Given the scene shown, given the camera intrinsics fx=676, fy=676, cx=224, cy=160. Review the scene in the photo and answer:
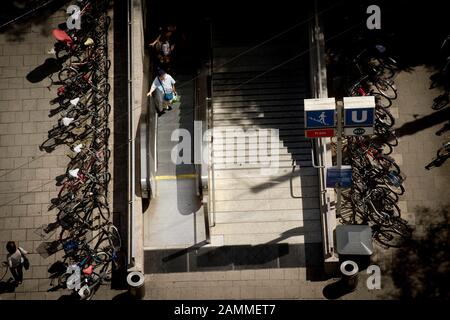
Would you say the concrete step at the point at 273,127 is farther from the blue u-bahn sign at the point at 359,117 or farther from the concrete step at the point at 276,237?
the blue u-bahn sign at the point at 359,117

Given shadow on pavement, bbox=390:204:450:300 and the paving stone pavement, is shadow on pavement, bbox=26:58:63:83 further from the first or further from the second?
shadow on pavement, bbox=390:204:450:300

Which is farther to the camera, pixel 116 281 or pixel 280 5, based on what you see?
pixel 280 5

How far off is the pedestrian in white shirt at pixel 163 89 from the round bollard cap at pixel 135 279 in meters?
5.03

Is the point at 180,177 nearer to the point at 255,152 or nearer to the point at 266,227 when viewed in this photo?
the point at 255,152

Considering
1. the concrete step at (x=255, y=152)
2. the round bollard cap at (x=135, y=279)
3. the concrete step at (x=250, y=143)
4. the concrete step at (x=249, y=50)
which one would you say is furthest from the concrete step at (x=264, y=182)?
the concrete step at (x=249, y=50)

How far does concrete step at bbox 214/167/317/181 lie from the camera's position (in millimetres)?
19422

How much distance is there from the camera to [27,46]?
70.5ft

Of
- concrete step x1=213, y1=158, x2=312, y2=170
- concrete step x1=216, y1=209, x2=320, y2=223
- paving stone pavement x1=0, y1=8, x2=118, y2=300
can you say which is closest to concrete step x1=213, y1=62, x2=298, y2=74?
concrete step x1=213, y1=158, x2=312, y2=170

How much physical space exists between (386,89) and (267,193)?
4.75 meters

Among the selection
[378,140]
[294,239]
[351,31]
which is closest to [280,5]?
[351,31]

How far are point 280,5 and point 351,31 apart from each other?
2383 millimetres

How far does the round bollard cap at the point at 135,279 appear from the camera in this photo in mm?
17656
